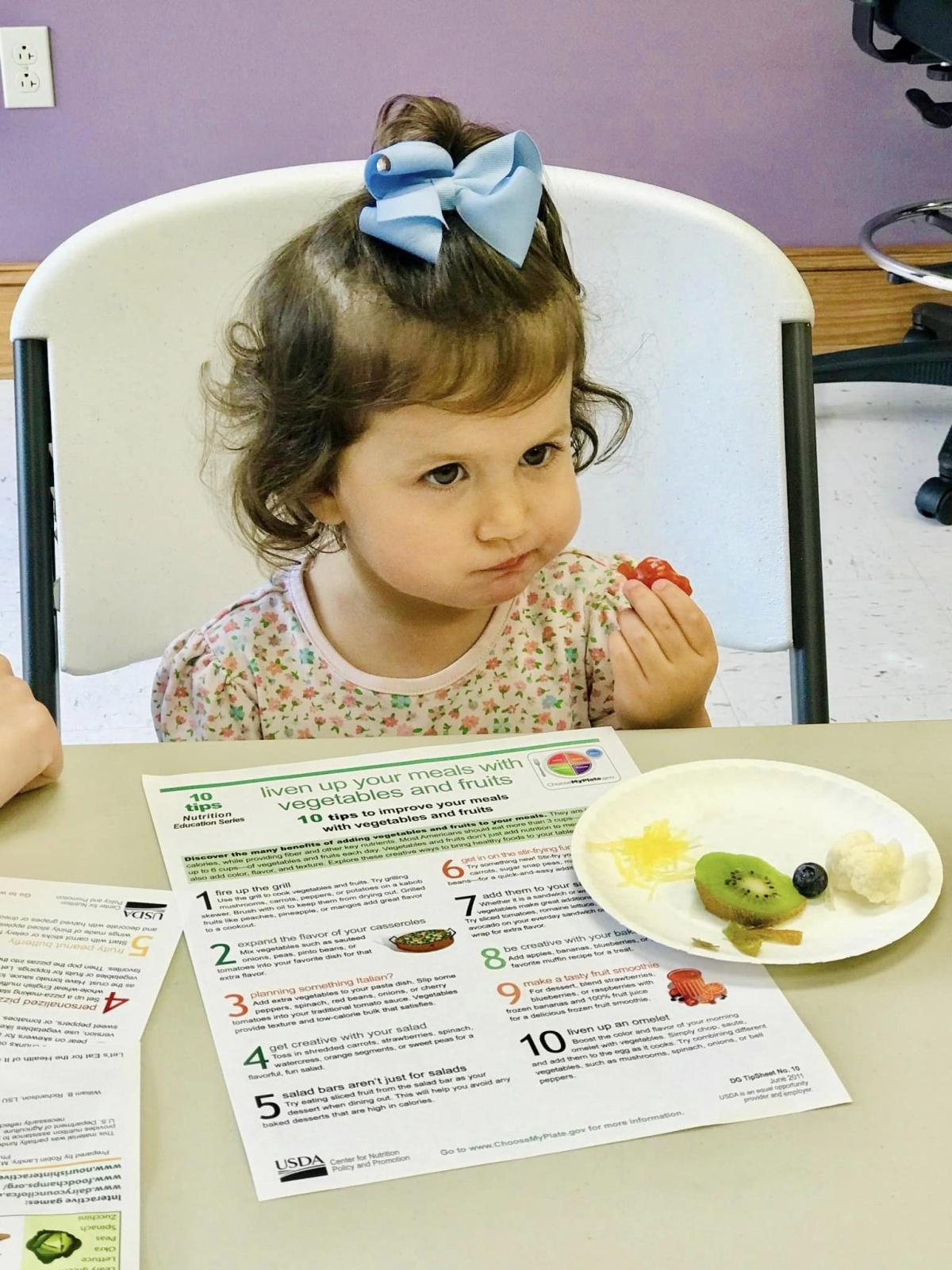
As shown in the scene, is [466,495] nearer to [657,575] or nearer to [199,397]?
[657,575]

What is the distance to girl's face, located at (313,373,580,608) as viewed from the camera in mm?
861

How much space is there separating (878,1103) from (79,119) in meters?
2.60

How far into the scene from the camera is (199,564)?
1.08m

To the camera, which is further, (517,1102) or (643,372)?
(643,372)

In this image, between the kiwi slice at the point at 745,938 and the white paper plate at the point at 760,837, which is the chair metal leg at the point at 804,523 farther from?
the kiwi slice at the point at 745,938

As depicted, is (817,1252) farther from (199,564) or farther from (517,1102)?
(199,564)

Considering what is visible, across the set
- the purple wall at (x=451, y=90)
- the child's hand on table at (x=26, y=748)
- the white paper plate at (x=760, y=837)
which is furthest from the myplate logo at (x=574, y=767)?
the purple wall at (x=451, y=90)

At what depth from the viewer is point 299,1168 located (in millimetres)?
519

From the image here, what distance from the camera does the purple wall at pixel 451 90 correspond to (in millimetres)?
2668

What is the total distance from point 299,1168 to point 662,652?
0.47 metres

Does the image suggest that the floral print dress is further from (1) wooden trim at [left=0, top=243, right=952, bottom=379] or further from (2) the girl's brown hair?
(1) wooden trim at [left=0, top=243, right=952, bottom=379]

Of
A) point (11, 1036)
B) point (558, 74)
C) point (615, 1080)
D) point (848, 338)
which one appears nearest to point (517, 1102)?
point (615, 1080)

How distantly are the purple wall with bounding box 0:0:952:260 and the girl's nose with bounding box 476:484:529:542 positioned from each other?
2060 mm

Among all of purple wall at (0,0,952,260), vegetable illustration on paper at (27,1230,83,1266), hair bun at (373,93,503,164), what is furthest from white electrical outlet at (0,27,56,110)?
vegetable illustration on paper at (27,1230,83,1266)
